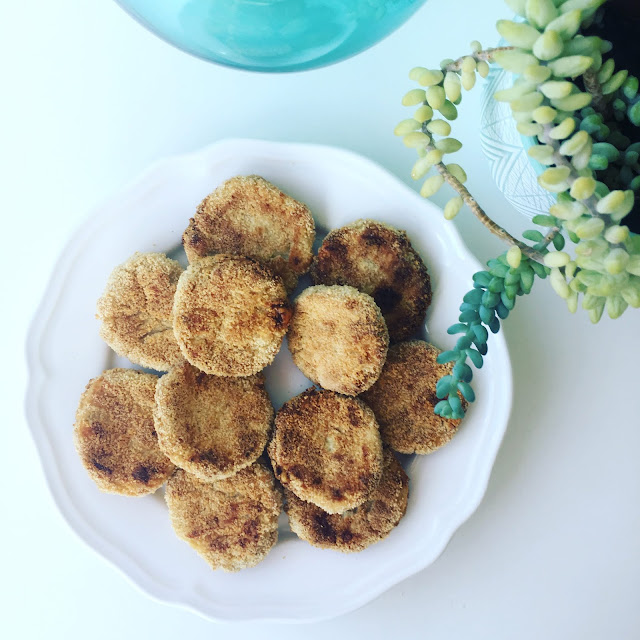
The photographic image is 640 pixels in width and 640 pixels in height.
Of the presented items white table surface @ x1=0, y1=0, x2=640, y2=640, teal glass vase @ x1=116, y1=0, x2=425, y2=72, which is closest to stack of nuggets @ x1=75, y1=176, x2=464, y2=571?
white table surface @ x1=0, y1=0, x2=640, y2=640

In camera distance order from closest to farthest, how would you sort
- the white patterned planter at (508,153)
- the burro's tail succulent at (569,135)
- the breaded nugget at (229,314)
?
the burro's tail succulent at (569,135) → the white patterned planter at (508,153) → the breaded nugget at (229,314)

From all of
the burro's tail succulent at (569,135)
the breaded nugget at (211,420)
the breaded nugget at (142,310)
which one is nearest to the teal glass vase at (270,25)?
the burro's tail succulent at (569,135)

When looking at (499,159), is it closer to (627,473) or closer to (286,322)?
(286,322)

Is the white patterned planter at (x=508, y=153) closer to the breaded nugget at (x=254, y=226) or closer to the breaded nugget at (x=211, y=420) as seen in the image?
the breaded nugget at (x=254, y=226)

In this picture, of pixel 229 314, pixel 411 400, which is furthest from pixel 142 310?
pixel 411 400

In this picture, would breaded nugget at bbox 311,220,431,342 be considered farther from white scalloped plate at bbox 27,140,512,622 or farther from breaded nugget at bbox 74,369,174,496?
breaded nugget at bbox 74,369,174,496

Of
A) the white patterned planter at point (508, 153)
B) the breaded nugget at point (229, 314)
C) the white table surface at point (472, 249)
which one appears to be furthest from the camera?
the white table surface at point (472, 249)

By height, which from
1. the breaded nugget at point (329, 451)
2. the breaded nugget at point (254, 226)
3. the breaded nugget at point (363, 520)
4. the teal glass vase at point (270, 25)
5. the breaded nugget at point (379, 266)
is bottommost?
the breaded nugget at point (363, 520)

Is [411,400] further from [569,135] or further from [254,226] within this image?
[569,135]

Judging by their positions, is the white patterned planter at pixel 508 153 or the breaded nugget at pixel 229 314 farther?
the breaded nugget at pixel 229 314
